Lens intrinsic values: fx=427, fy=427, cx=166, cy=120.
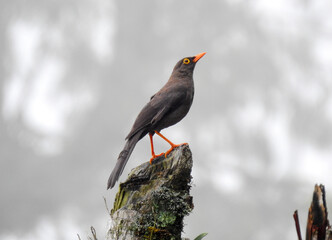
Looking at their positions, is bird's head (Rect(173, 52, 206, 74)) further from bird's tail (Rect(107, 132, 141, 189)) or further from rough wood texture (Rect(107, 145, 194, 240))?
rough wood texture (Rect(107, 145, 194, 240))

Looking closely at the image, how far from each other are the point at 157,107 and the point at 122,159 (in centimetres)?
160

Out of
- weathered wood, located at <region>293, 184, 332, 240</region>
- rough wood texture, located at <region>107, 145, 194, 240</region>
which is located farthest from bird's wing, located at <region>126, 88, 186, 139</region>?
weathered wood, located at <region>293, 184, 332, 240</region>

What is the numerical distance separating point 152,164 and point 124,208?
95cm

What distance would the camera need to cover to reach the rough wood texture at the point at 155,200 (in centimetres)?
604

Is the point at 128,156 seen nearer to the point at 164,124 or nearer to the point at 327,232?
the point at 164,124

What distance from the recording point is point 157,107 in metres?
8.73

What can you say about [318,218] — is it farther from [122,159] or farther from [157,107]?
[157,107]

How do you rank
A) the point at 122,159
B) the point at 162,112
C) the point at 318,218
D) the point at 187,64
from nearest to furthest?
the point at 318,218, the point at 122,159, the point at 162,112, the point at 187,64

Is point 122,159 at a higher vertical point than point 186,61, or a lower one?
lower

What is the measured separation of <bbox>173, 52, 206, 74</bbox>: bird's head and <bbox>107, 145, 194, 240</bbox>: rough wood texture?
360 centimetres

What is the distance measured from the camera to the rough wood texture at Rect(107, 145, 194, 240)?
6039 mm

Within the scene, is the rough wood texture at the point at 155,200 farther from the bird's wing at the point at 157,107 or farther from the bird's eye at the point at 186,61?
the bird's eye at the point at 186,61

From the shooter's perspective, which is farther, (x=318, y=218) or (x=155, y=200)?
(x=155, y=200)

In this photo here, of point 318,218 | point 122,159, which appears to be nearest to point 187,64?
point 122,159
